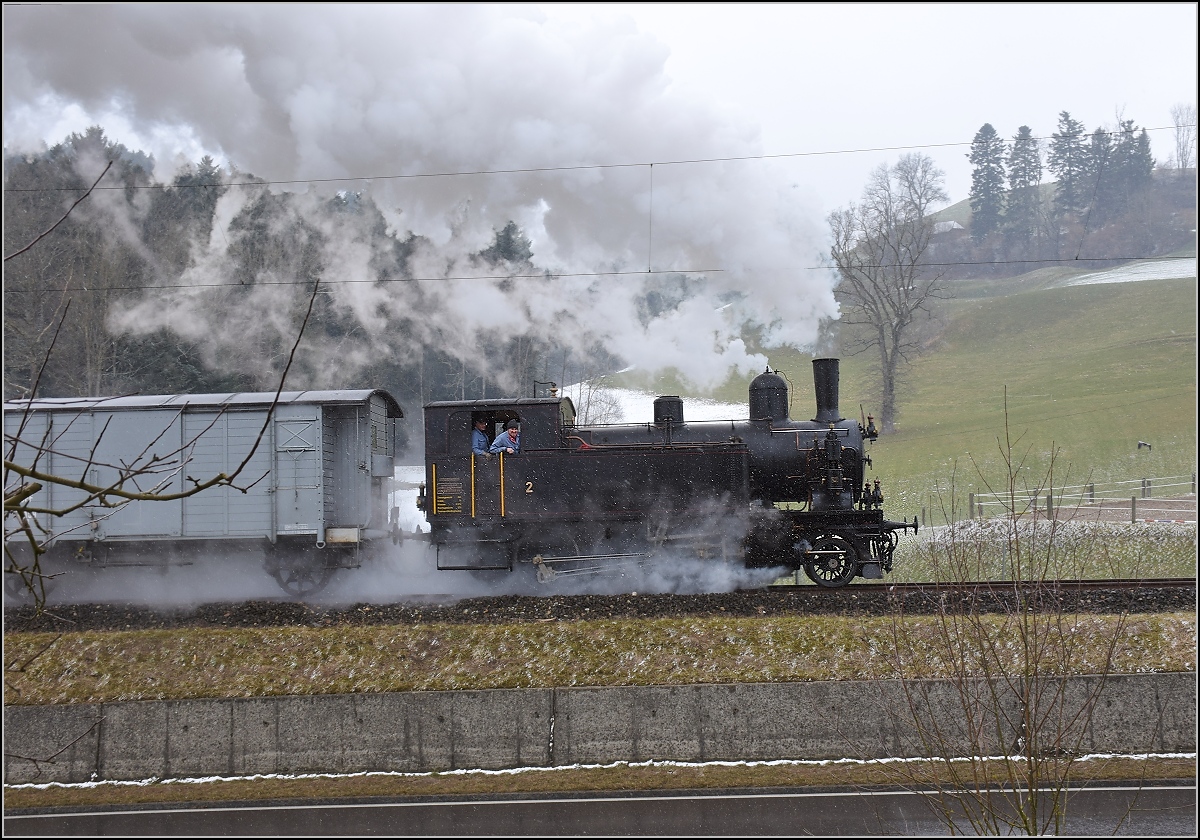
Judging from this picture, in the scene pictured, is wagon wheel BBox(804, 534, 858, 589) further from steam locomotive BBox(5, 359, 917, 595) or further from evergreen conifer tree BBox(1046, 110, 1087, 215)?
evergreen conifer tree BBox(1046, 110, 1087, 215)

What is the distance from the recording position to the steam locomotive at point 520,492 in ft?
42.3

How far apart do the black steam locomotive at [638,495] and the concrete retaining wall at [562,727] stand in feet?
12.1

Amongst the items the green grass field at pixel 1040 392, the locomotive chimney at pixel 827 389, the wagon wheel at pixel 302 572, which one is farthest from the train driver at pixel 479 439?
the green grass field at pixel 1040 392

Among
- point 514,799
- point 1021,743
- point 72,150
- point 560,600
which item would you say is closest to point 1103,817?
point 1021,743

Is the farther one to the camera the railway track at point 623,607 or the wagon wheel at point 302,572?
the wagon wheel at point 302,572

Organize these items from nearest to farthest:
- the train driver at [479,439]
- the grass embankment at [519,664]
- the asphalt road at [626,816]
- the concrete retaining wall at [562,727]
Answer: the asphalt road at [626,816], the grass embankment at [519,664], the concrete retaining wall at [562,727], the train driver at [479,439]

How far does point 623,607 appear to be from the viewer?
11773mm

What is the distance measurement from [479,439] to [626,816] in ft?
21.4

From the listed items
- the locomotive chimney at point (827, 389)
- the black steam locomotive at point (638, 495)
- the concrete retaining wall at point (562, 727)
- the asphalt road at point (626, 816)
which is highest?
the locomotive chimney at point (827, 389)

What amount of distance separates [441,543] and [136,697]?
179 inches

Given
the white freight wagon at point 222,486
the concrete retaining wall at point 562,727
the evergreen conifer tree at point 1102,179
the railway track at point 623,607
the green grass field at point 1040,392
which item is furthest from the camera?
the evergreen conifer tree at point 1102,179

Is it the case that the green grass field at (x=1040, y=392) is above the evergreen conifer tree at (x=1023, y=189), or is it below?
below

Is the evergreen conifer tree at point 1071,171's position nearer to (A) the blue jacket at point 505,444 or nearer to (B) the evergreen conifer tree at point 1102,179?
(B) the evergreen conifer tree at point 1102,179

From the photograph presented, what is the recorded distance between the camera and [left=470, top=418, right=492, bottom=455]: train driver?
13.1 metres
